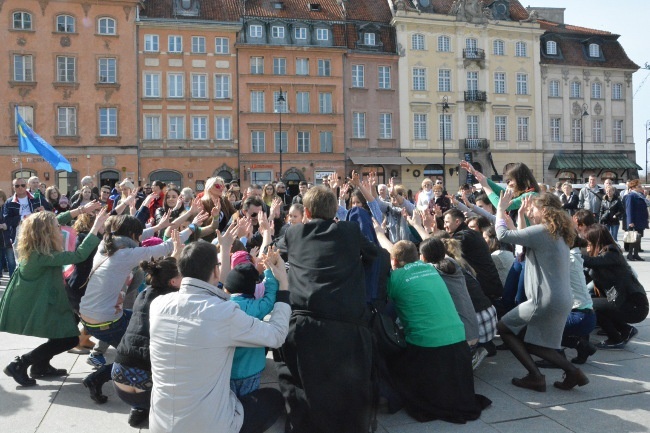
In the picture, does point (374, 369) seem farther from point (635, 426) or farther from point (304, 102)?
point (304, 102)

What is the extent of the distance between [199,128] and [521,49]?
24.3 meters

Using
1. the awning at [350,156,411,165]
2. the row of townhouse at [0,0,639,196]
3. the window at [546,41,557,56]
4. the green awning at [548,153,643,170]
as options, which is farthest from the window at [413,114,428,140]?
the window at [546,41,557,56]

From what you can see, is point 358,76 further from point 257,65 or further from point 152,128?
point 152,128

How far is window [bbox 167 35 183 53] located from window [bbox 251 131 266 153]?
7.00m

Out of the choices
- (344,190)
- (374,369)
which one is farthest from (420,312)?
(344,190)

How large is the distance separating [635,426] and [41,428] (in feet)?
15.1

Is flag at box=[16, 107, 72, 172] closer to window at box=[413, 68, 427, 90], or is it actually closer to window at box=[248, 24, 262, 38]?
window at box=[248, 24, 262, 38]

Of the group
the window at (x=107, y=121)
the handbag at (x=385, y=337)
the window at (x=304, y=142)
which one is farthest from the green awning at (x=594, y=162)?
the handbag at (x=385, y=337)

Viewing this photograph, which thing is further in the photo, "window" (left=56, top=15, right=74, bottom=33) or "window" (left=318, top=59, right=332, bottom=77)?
"window" (left=318, top=59, right=332, bottom=77)

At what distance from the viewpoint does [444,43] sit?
39969mm

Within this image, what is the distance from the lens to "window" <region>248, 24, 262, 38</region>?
3650 cm

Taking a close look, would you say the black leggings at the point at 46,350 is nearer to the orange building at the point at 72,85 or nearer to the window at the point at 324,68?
the orange building at the point at 72,85


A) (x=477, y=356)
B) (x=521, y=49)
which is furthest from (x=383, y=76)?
(x=477, y=356)

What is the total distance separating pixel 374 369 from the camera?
4273 mm
